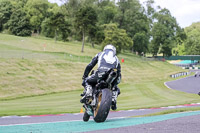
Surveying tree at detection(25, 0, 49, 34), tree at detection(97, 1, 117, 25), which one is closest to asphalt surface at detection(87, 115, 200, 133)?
tree at detection(25, 0, 49, 34)

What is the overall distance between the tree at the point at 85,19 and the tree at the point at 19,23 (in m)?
30.5

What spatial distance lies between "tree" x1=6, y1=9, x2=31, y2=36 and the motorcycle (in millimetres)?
111576

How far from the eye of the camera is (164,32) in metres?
134

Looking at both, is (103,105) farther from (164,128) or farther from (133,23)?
(133,23)

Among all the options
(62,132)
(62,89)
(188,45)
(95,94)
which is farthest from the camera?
(188,45)

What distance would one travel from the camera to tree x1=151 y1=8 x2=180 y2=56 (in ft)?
438

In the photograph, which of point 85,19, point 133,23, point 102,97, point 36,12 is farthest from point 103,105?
point 36,12

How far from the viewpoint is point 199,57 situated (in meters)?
143

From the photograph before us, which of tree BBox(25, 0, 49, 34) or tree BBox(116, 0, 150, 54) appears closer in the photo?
tree BBox(25, 0, 49, 34)

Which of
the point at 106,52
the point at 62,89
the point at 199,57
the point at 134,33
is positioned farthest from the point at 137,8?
the point at 106,52

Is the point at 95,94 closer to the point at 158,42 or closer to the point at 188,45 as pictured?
the point at 158,42

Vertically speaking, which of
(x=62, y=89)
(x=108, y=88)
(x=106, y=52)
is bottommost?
(x=62, y=89)

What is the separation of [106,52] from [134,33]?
12813cm

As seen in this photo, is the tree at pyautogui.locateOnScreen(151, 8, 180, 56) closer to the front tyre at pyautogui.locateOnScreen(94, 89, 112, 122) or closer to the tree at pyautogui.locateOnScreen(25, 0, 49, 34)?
the tree at pyautogui.locateOnScreen(25, 0, 49, 34)
